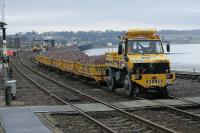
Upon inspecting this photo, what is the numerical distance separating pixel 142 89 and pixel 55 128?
898 cm

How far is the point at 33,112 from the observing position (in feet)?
57.9

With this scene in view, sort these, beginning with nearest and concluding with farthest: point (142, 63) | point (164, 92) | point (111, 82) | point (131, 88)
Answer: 1. point (142, 63)
2. point (131, 88)
3. point (164, 92)
4. point (111, 82)

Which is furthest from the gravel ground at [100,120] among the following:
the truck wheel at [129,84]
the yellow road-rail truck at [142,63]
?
the truck wheel at [129,84]

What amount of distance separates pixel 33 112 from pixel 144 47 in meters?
7.34

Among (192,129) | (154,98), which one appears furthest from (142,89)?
(192,129)

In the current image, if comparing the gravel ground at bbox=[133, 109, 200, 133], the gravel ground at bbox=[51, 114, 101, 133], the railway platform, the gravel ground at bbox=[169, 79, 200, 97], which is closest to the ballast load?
the railway platform

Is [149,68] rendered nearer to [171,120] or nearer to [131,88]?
[131,88]

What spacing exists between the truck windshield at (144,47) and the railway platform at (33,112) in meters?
2.85

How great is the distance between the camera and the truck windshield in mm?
22766

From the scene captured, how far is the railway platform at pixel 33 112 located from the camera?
1406cm

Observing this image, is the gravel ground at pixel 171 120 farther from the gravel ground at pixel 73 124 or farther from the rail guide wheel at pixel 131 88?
the rail guide wheel at pixel 131 88

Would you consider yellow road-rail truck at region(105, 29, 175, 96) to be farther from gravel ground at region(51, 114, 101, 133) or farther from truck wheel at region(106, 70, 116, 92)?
gravel ground at region(51, 114, 101, 133)

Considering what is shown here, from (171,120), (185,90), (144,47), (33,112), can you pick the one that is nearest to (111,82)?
(144,47)

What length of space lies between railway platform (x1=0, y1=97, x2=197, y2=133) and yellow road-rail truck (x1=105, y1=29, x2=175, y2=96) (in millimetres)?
1259
